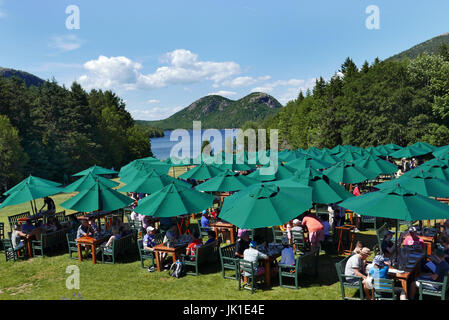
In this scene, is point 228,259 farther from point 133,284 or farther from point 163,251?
point 133,284

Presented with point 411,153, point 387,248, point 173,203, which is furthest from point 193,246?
point 411,153

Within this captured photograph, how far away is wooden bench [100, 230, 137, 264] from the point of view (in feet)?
33.7

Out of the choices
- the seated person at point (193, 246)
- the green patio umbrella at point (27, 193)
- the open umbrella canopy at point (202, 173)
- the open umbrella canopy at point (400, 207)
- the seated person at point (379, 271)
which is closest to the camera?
the seated person at point (379, 271)

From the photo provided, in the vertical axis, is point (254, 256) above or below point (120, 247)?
above

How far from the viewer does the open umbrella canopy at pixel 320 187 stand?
9438 millimetres

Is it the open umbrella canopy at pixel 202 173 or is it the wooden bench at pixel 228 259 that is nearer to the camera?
the wooden bench at pixel 228 259

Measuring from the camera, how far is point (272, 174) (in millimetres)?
14672

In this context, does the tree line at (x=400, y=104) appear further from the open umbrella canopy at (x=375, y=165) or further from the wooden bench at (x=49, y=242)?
the wooden bench at (x=49, y=242)

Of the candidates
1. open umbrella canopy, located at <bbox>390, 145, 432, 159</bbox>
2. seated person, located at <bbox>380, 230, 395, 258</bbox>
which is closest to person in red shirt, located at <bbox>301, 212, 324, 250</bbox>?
seated person, located at <bbox>380, 230, 395, 258</bbox>

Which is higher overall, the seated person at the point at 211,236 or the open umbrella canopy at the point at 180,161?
the open umbrella canopy at the point at 180,161

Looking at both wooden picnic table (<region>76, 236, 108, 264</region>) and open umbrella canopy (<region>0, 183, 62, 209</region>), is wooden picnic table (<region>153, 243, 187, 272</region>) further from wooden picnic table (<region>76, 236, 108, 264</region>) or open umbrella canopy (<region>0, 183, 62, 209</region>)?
open umbrella canopy (<region>0, 183, 62, 209</region>)

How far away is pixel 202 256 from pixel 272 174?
252 inches

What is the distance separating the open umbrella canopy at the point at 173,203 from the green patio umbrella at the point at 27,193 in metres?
4.69

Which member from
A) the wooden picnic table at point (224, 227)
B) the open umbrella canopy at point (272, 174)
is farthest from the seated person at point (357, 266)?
the open umbrella canopy at point (272, 174)
